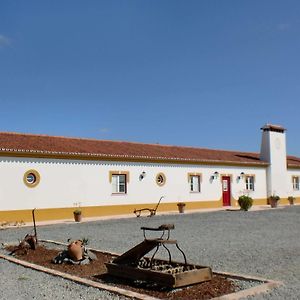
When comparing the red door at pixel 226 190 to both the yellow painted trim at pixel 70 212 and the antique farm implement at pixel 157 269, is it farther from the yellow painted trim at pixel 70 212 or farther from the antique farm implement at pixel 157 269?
the antique farm implement at pixel 157 269

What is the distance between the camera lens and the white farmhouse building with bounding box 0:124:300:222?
1967 cm

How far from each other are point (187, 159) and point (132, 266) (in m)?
18.8

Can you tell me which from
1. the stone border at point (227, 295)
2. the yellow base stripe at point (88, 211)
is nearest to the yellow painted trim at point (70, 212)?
the yellow base stripe at point (88, 211)

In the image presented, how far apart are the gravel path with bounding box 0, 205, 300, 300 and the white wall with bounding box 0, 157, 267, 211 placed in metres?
2.58

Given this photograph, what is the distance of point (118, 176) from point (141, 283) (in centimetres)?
1616

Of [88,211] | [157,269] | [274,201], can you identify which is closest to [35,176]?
[88,211]

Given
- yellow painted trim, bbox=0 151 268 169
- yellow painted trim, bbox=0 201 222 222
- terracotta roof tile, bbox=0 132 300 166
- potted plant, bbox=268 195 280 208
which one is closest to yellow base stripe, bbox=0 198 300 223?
yellow painted trim, bbox=0 201 222 222

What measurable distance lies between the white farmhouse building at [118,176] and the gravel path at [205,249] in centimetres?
261

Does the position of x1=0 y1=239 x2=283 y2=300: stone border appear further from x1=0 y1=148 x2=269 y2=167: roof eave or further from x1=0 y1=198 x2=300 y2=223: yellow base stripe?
x1=0 y1=148 x2=269 y2=167: roof eave

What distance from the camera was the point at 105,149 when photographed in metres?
24.0

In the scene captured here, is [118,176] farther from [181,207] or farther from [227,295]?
[227,295]

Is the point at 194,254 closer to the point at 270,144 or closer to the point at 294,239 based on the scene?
the point at 294,239

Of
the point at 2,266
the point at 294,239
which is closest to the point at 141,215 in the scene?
the point at 294,239

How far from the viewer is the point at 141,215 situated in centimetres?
2320
